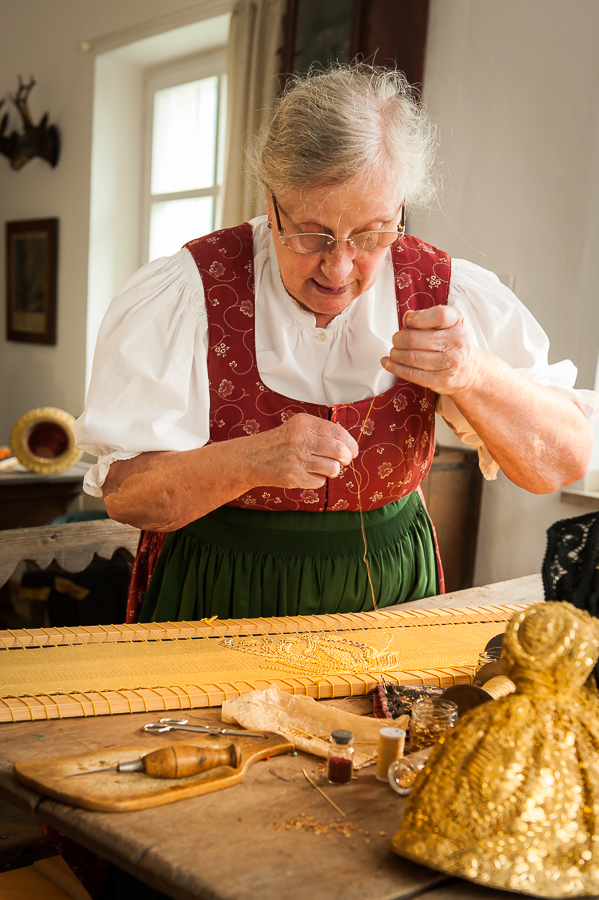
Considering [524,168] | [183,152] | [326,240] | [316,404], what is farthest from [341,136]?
[183,152]

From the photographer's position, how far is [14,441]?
13.5 feet

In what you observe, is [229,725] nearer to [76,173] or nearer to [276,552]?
[276,552]

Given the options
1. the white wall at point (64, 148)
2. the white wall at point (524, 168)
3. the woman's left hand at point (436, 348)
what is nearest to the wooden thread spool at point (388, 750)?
the woman's left hand at point (436, 348)

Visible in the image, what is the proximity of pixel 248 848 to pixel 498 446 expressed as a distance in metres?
0.95

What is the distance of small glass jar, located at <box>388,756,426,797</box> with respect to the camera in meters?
0.94

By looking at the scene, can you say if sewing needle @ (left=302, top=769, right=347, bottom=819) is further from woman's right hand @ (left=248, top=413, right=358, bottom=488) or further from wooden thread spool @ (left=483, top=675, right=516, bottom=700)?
woman's right hand @ (left=248, top=413, right=358, bottom=488)

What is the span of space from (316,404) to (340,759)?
30.0 inches

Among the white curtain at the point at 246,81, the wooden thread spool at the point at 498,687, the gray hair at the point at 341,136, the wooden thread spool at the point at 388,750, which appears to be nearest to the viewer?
the wooden thread spool at the point at 388,750

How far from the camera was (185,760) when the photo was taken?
36.2 inches

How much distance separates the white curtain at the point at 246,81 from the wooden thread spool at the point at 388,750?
10.7 feet

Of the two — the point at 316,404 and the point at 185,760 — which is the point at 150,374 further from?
the point at 185,760

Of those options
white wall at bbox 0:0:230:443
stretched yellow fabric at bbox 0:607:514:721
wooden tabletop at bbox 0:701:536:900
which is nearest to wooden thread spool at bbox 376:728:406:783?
wooden tabletop at bbox 0:701:536:900

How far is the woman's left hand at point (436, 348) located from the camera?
53.5 inches

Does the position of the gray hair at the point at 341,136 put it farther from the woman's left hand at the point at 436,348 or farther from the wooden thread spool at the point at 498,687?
the wooden thread spool at the point at 498,687
